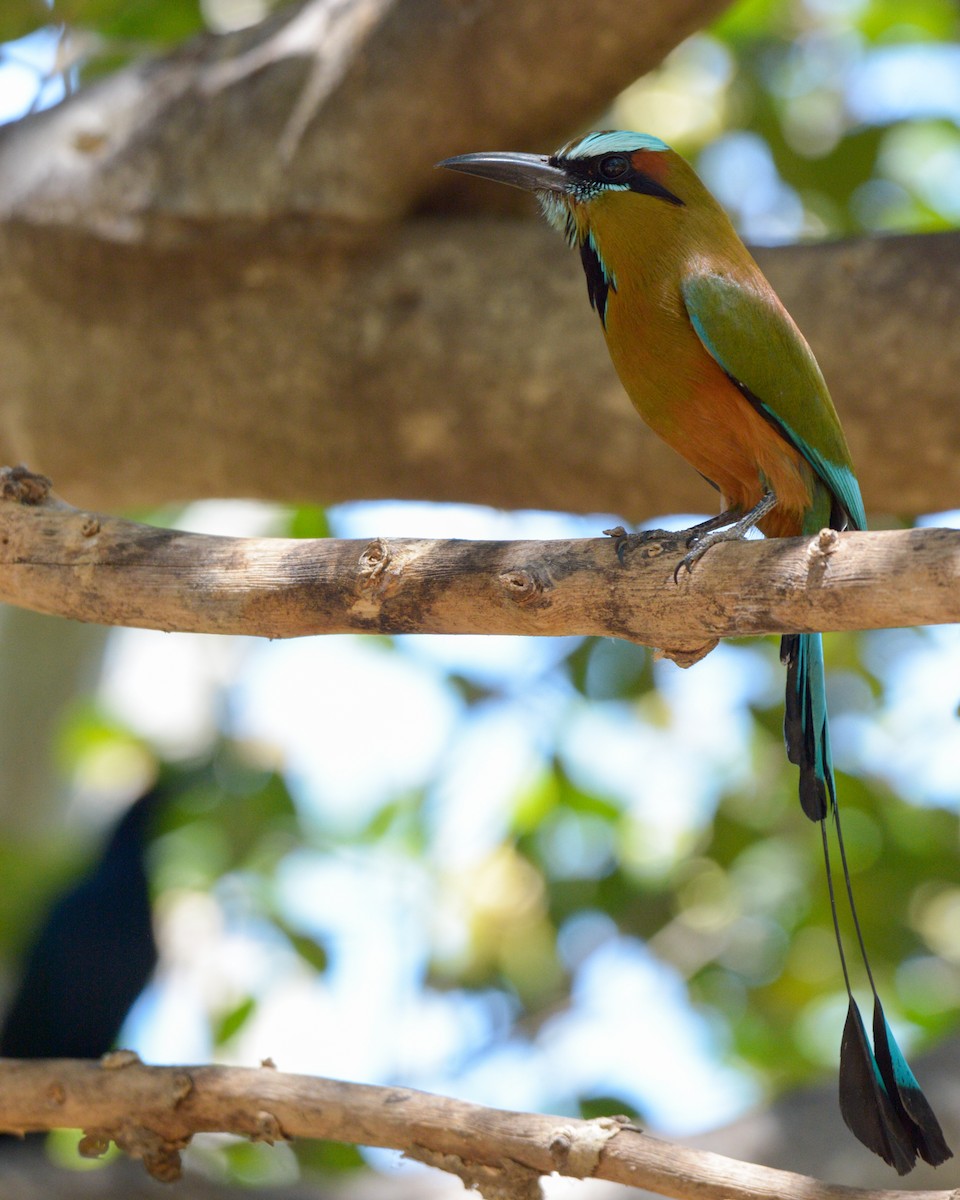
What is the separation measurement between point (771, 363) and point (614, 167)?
1.93 feet

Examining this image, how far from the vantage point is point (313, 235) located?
11.0 ft

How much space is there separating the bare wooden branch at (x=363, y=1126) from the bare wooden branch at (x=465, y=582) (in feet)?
2.14

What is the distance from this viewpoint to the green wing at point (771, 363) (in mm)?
2258

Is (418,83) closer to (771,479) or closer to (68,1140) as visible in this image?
(771,479)

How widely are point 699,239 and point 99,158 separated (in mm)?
1820

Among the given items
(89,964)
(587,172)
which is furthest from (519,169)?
(89,964)

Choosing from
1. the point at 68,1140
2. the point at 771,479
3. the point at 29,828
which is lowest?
the point at 68,1140

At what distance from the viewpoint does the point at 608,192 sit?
101 inches

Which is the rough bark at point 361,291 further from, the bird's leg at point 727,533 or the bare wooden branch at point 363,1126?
the bare wooden branch at point 363,1126

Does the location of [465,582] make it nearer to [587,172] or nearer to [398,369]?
[587,172]

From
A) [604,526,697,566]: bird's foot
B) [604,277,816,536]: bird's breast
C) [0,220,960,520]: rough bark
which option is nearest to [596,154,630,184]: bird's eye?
[604,277,816,536]: bird's breast

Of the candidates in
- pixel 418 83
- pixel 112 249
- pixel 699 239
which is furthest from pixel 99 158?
pixel 699 239

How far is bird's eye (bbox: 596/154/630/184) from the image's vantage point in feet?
8.51

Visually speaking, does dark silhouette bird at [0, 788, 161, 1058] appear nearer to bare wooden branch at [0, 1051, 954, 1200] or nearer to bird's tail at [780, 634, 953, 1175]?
bare wooden branch at [0, 1051, 954, 1200]
